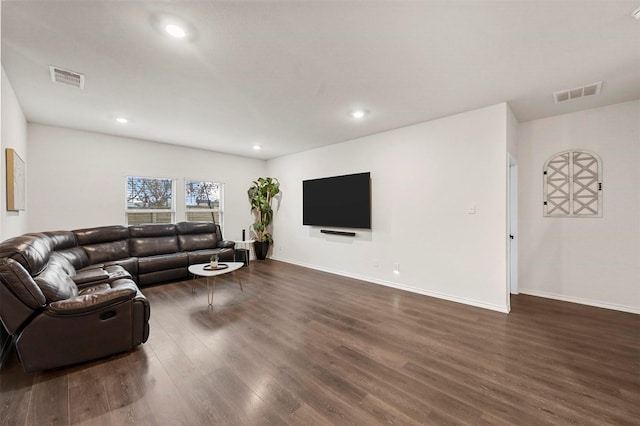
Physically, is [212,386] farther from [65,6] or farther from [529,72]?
[529,72]

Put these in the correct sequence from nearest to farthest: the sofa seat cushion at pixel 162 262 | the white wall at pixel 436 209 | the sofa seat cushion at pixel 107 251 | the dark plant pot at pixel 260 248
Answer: the white wall at pixel 436 209 → the sofa seat cushion at pixel 107 251 → the sofa seat cushion at pixel 162 262 → the dark plant pot at pixel 260 248

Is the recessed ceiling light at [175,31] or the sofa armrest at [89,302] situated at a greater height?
the recessed ceiling light at [175,31]

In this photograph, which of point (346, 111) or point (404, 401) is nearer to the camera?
point (404, 401)

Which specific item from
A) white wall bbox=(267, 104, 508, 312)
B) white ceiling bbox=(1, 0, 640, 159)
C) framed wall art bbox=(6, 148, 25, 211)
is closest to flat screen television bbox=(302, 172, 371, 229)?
white wall bbox=(267, 104, 508, 312)

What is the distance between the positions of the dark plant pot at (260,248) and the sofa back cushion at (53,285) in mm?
4185

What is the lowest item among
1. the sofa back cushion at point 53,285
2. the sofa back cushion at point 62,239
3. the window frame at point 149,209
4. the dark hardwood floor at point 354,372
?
the dark hardwood floor at point 354,372

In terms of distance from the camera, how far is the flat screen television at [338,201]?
4699mm

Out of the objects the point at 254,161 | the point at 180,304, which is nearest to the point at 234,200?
the point at 254,161

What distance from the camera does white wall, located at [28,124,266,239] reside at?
417 centimetres

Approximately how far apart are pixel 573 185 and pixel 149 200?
24.4 feet

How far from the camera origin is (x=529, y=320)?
300 cm

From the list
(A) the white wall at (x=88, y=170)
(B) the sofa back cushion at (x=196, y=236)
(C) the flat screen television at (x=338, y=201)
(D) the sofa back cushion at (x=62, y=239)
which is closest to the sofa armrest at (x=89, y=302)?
(D) the sofa back cushion at (x=62, y=239)

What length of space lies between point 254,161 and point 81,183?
3.57 metres

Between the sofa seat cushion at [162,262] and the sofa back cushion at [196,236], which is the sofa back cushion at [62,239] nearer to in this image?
the sofa seat cushion at [162,262]
